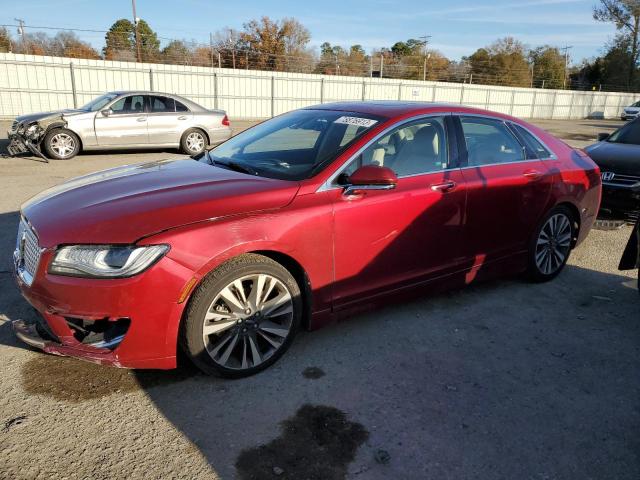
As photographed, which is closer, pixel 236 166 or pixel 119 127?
pixel 236 166

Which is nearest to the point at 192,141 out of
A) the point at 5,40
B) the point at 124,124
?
the point at 124,124

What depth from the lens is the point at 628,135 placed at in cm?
780

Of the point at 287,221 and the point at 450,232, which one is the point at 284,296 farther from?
the point at 450,232

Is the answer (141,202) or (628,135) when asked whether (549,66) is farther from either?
(141,202)

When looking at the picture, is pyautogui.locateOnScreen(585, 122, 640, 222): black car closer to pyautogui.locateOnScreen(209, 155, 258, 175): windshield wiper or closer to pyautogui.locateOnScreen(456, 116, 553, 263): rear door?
pyautogui.locateOnScreen(456, 116, 553, 263): rear door

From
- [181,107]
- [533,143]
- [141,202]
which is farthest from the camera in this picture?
[181,107]

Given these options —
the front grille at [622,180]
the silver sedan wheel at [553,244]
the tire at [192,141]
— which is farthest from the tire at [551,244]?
the tire at [192,141]

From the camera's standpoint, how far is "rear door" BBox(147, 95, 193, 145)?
39.7ft

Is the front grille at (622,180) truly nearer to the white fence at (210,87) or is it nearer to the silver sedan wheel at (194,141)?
the silver sedan wheel at (194,141)

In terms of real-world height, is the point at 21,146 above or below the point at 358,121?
below

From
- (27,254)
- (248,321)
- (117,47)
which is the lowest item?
(248,321)

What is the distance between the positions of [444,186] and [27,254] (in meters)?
2.84

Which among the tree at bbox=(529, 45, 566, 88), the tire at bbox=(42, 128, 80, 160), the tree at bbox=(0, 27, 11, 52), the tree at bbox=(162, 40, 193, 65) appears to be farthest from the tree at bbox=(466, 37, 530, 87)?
the tire at bbox=(42, 128, 80, 160)

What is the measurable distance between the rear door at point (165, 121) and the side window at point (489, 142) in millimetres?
9502
